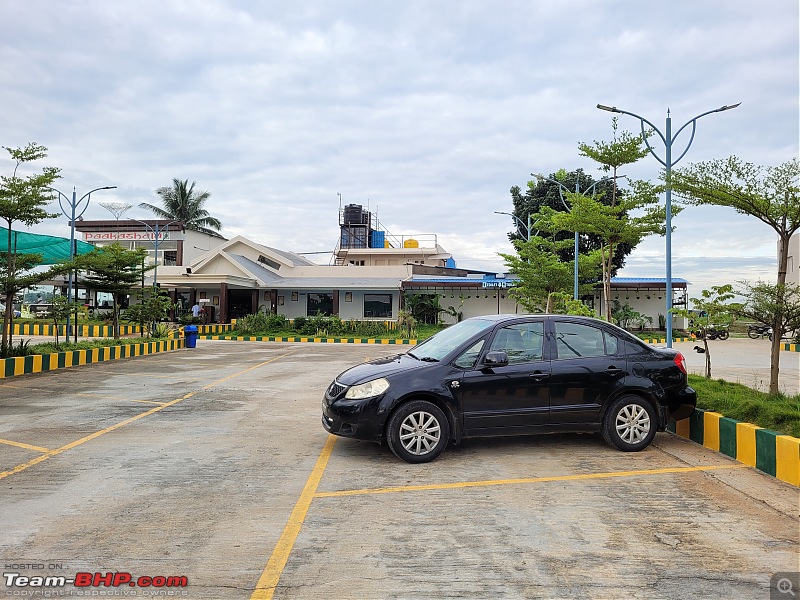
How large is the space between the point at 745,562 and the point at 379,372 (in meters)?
3.67

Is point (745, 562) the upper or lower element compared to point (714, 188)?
lower

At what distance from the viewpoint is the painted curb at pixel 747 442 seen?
224 inches

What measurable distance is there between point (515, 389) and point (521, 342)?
59cm

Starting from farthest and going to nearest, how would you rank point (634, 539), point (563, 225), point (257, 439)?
point (563, 225) → point (257, 439) → point (634, 539)

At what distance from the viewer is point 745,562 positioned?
3912mm

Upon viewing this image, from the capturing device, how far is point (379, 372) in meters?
6.47

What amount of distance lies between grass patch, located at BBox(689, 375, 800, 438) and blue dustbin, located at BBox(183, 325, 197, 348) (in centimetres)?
1998

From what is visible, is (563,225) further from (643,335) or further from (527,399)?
(643,335)

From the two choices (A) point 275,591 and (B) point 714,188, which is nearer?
(A) point 275,591

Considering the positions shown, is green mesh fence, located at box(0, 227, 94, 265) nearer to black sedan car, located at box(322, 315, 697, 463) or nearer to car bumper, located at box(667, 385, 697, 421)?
black sedan car, located at box(322, 315, 697, 463)

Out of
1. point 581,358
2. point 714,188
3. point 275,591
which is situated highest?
point 714,188

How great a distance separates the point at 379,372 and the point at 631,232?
10.8 metres

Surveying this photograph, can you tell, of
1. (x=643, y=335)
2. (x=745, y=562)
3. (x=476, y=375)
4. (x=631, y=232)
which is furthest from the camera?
(x=643, y=335)

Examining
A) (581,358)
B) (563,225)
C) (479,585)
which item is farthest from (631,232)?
(479,585)
